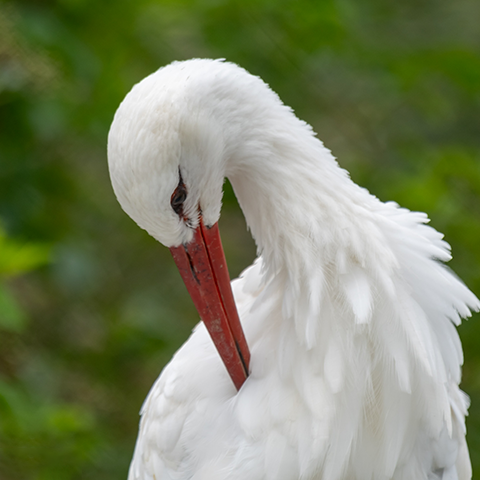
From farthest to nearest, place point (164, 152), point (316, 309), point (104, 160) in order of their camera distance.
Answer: point (104, 160) < point (316, 309) < point (164, 152)

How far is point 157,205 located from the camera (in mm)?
1351

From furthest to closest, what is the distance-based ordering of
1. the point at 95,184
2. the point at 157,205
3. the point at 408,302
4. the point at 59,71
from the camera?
the point at 95,184
the point at 59,71
the point at 408,302
the point at 157,205

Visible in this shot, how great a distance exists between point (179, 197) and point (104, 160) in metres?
2.51

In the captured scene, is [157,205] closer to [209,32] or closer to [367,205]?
[367,205]

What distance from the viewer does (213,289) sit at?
1.53 m

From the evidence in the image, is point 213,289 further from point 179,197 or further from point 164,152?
point 164,152

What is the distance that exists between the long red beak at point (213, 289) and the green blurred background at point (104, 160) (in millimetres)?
672

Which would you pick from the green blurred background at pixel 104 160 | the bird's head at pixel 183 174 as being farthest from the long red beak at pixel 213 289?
the green blurred background at pixel 104 160

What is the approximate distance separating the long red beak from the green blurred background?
0.67 meters

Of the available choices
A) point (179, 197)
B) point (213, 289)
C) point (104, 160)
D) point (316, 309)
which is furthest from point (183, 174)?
point (104, 160)

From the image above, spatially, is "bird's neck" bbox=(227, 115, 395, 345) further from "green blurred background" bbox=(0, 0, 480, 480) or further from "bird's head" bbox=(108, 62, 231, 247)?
"green blurred background" bbox=(0, 0, 480, 480)

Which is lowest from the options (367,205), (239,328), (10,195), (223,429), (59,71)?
(223,429)

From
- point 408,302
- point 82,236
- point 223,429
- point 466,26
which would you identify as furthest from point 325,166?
point 466,26

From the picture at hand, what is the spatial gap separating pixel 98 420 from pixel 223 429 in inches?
82.0
